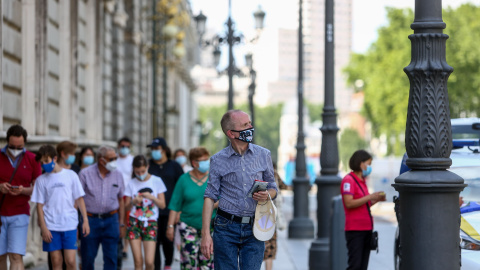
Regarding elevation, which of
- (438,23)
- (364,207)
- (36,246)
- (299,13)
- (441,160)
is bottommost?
(36,246)

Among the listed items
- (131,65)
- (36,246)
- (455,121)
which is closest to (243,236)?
(455,121)

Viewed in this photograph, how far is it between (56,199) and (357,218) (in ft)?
10.2

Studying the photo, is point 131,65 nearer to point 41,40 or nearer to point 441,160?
point 41,40

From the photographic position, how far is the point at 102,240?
11094 millimetres

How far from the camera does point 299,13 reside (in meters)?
21.1

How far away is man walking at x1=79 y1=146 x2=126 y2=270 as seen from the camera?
10992mm

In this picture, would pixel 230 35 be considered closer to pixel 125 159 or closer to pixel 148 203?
pixel 125 159

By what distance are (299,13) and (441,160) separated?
15.2m

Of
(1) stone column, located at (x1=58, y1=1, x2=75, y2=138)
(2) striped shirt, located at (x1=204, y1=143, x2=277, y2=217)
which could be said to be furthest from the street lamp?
(2) striped shirt, located at (x1=204, y1=143, x2=277, y2=217)

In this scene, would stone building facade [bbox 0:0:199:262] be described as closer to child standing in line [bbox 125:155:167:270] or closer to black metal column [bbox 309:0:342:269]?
child standing in line [bbox 125:155:167:270]

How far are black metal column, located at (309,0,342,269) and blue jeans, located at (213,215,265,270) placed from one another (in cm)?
637

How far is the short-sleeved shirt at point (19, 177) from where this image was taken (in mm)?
9805

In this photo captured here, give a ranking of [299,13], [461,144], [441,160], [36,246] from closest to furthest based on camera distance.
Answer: [441,160]
[461,144]
[36,246]
[299,13]

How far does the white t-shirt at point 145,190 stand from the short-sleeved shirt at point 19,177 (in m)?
1.36
